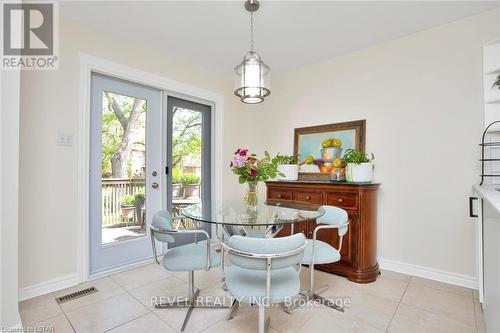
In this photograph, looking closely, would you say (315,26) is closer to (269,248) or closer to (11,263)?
(269,248)

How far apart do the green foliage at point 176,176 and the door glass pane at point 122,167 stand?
0.41m

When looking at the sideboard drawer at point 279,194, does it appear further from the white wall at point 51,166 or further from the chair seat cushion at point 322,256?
the white wall at point 51,166

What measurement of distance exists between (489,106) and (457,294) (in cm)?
168

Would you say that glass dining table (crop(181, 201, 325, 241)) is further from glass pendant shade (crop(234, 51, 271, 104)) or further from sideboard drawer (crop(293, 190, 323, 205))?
glass pendant shade (crop(234, 51, 271, 104))

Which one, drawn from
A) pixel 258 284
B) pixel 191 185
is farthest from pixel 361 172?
pixel 191 185

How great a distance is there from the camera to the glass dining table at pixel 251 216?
1.72 meters

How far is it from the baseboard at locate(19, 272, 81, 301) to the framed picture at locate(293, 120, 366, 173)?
2.77m

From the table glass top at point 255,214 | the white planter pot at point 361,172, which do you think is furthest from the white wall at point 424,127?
the table glass top at point 255,214

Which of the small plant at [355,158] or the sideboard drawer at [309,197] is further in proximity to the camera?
the sideboard drawer at [309,197]

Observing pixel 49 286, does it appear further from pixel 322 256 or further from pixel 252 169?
pixel 322 256

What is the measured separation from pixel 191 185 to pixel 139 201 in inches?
28.8

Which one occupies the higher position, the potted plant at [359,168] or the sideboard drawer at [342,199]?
the potted plant at [359,168]

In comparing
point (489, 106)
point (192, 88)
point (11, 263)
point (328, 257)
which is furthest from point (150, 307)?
point (489, 106)

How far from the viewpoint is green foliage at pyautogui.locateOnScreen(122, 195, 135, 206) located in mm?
2831
